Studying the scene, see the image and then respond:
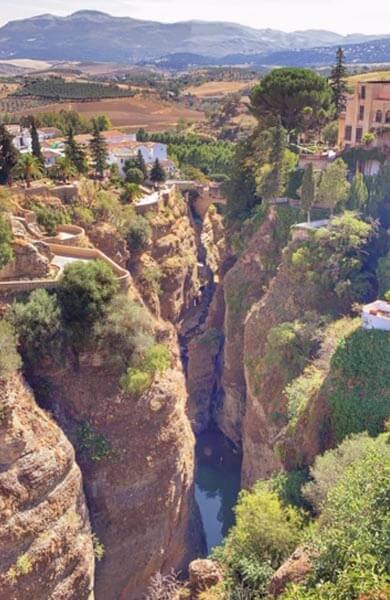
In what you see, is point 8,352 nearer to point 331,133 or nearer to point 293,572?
point 293,572

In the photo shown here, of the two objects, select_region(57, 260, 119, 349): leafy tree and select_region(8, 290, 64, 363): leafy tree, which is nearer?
select_region(8, 290, 64, 363): leafy tree

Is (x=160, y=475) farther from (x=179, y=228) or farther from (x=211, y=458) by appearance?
(x=179, y=228)

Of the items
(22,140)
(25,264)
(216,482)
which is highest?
(22,140)

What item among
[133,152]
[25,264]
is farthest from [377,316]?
[133,152]

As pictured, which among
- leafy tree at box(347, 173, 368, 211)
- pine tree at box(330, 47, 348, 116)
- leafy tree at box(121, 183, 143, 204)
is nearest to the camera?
leafy tree at box(347, 173, 368, 211)

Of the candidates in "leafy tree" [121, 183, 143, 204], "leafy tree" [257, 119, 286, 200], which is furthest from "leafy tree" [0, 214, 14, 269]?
"leafy tree" [257, 119, 286, 200]

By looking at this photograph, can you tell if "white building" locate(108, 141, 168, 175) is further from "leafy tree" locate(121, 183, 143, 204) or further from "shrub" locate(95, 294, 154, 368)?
"shrub" locate(95, 294, 154, 368)

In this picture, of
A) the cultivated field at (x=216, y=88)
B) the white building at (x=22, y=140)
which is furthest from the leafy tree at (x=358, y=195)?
the cultivated field at (x=216, y=88)
